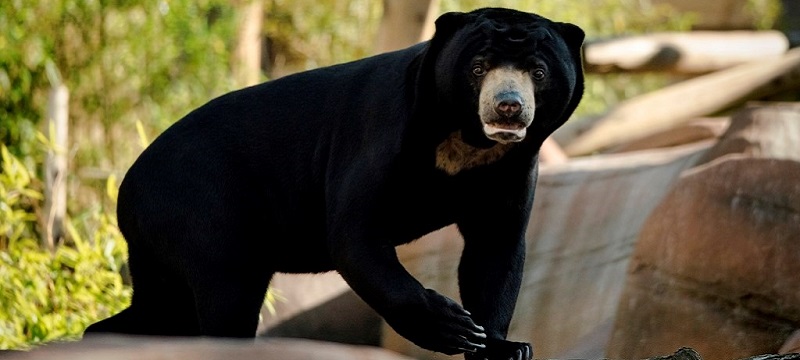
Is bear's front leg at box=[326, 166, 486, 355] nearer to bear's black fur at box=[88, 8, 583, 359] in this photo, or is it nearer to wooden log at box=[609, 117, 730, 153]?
bear's black fur at box=[88, 8, 583, 359]

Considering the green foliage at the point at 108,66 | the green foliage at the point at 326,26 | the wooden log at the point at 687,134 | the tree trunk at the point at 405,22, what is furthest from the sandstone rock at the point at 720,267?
the green foliage at the point at 326,26

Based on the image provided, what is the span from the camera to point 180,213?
3582 mm

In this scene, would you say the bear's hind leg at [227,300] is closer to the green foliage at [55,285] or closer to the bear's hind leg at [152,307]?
the bear's hind leg at [152,307]

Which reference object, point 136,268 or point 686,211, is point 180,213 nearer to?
point 136,268

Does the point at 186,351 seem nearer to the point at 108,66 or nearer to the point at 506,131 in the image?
the point at 506,131

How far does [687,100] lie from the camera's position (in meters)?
8.52

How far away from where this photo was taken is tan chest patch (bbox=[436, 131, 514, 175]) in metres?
3.38

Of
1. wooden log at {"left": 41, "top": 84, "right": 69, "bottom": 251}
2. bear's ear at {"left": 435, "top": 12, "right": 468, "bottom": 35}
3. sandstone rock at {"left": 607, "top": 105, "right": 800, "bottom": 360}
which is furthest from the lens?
wooden log at {"left": 41, "top": 84, "right": 69, "bottom": 251}

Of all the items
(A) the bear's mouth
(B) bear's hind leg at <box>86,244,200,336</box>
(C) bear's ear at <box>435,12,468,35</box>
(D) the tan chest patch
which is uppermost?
(C) bear's ear at <box>435,12,468,35</box>

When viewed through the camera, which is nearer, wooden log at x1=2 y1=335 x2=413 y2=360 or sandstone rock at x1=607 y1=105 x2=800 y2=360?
wooden log at x1=2 y1=335 x2=413 y2=360

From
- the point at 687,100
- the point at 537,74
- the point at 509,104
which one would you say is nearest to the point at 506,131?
the point at 509,104

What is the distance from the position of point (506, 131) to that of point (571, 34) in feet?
1.28

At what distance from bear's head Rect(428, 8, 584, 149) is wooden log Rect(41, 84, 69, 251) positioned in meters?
2.96

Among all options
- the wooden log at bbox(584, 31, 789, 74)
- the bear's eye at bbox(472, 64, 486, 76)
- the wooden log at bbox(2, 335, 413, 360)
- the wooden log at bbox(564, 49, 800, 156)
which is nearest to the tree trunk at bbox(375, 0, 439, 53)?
the wooden log at bbox(584, 31, 789, 74)
